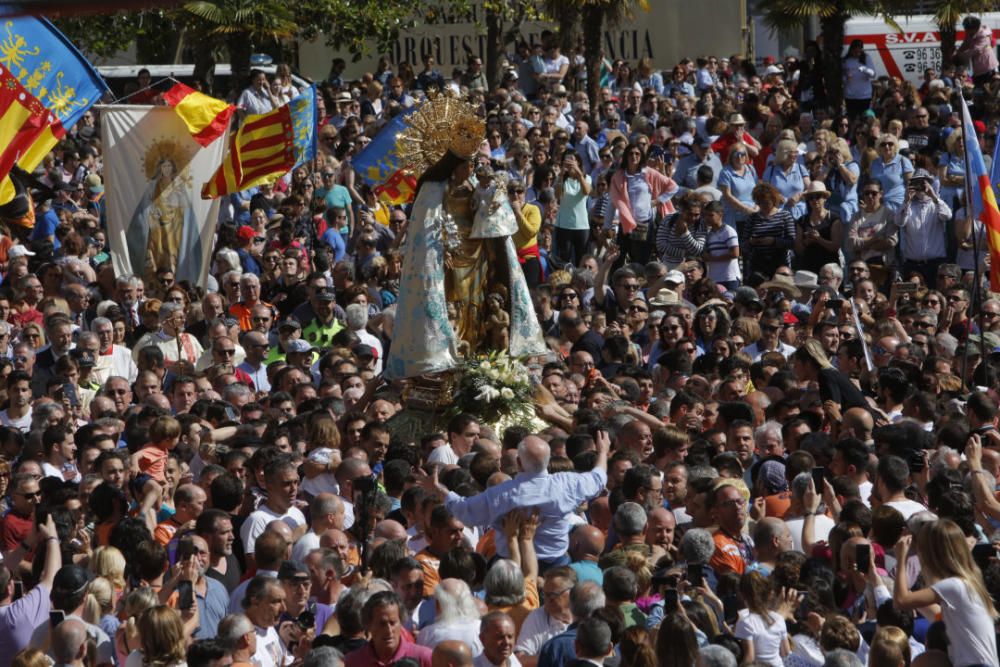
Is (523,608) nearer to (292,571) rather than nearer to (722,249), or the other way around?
(292,571)

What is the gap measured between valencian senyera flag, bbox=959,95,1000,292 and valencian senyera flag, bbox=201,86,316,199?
21.6ft

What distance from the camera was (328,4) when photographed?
28.2 m

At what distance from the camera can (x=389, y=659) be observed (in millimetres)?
7184

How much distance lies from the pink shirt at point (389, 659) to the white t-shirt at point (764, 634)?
3.94 feet

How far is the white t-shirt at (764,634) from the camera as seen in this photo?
727 cm

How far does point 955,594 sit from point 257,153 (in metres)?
11.4

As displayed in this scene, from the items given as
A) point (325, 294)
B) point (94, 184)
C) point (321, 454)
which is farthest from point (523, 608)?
point (94, 184)

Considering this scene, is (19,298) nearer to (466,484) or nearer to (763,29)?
(466,484)

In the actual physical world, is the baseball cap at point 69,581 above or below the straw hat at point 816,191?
above

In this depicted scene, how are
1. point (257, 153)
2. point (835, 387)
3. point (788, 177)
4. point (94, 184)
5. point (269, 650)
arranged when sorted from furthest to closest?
1. point (94, 184)
2. point (788, 177)
3. point (257, 153)
4. point (835, 387)
5. point (269, 650)

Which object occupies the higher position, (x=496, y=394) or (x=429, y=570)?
(x=429, y=570)

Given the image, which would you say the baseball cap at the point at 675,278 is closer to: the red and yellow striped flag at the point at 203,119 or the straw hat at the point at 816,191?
the straw hat at the point at 816,191

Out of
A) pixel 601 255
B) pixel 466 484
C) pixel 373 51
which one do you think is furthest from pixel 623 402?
pixel 373 51

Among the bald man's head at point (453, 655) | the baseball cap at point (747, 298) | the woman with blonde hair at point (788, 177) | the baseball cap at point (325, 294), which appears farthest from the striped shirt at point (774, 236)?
the bald man's head at point (453, 655)
